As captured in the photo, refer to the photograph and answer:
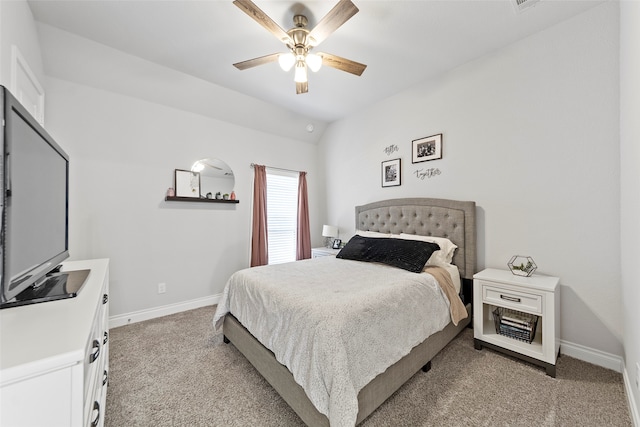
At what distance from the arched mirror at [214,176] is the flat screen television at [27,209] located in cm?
190

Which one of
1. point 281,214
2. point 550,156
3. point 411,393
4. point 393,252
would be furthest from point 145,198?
point 550,156

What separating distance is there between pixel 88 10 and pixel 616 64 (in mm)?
4185

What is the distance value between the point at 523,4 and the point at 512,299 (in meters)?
2.37

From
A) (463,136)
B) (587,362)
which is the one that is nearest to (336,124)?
(463,136)

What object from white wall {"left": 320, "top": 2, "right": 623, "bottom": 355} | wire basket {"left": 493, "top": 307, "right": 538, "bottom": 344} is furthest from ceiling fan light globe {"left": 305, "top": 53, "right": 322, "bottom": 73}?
wire basket {"left": 493, "top": 307, "right": 538, "bottom": 344}

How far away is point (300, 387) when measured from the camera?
144 centimetres

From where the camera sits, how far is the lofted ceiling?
198cm

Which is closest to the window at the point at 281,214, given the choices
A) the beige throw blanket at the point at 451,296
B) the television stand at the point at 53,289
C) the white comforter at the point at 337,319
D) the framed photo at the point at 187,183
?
the framed photo at the point at 187,183

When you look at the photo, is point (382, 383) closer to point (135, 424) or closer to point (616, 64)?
point (135, 424)

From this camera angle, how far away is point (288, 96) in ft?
11.3

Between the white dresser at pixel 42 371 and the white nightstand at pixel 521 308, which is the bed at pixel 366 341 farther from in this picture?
the white dresser at pixel 42 371

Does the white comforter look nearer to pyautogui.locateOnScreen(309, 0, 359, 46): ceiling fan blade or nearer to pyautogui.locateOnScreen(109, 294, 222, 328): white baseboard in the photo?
pyautogui.locateOnScreen(109, 294, 222, 328): white baseboard

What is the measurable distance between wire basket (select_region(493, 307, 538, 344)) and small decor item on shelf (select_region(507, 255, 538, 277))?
351 mm

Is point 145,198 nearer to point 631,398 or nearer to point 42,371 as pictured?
point 42,371
